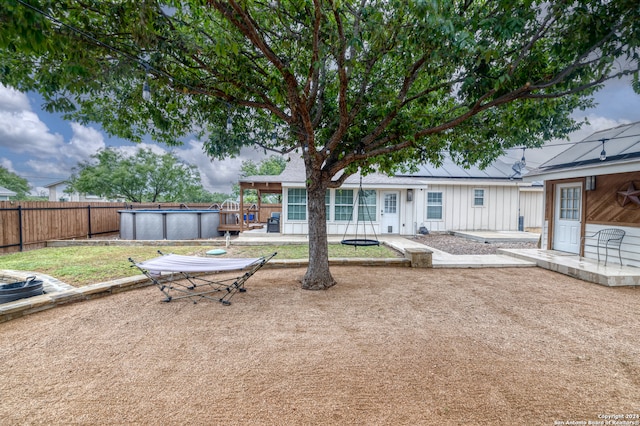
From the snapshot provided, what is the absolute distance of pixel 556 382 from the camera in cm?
234

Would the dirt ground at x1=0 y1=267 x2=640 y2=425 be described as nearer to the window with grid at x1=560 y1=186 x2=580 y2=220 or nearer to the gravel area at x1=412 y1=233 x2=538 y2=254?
the window with grid at x1=560 y1=186 x2=580 y2=220

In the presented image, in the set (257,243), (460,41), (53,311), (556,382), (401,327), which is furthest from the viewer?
(257,243)

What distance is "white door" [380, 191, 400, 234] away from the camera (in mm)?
12344

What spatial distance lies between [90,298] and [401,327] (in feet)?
14.8

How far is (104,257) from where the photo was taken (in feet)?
23.1

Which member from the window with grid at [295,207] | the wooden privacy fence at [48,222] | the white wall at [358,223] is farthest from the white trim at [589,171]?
the wooden privacy fence at [48,222]

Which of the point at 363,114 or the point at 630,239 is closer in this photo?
the point at 363,114

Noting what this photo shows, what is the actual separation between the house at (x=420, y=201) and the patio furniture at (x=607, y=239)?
559 cm

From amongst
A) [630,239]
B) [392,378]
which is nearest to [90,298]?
[392,378]

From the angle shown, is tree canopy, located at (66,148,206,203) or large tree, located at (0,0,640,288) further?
tree canopy, located at (66,148,206,203)

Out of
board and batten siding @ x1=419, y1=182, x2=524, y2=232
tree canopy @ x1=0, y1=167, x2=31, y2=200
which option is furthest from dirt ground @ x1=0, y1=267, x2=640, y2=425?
tree canopy @ x1=0, y1=167, x2=31, y2=200

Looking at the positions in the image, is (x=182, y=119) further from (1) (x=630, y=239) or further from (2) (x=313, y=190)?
(1) (x=630, y=239)

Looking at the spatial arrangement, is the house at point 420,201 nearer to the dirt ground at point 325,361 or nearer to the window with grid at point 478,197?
the window with grid at point 478,197

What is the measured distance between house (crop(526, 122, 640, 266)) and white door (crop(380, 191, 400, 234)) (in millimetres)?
5054
